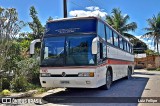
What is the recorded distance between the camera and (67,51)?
482 inches

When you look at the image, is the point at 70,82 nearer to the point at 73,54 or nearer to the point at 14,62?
the point at 73,54

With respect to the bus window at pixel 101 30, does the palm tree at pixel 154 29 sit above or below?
above

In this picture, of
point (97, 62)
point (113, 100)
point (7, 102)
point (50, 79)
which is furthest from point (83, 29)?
point (7, 102)

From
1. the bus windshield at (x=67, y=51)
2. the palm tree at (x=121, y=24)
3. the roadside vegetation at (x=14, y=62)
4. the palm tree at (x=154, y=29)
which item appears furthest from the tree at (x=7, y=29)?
the palm tree at (x=154, y=29)

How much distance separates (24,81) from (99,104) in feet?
16.2

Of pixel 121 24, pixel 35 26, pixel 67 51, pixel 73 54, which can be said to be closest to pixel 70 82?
pixel 73 54

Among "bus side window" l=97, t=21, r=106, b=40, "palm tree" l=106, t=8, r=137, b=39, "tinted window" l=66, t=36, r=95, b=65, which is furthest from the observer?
"palm tree" l=106, t=8, r=137, b=39

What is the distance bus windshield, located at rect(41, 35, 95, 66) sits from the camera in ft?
39.4

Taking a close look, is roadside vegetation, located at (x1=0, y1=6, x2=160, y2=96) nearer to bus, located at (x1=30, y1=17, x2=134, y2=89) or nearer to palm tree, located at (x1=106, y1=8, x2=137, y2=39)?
bus, located at (x1=30, y1=17, x2=134, y2=89)

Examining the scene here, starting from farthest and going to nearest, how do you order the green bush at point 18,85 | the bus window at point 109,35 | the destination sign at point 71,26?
the bus window at point 109,35 → the green bush at point 18,85 → the destination sign at point 71,26

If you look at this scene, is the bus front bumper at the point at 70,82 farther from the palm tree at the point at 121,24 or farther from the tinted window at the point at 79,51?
the palm tree at the point at 121,24

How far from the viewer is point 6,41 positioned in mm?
14250

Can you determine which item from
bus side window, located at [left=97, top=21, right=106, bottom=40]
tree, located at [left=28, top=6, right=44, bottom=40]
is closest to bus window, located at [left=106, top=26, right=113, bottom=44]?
bus side window, located at [left=97, top=21, right=106, bottom=40]

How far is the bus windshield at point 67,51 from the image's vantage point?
1202cm
